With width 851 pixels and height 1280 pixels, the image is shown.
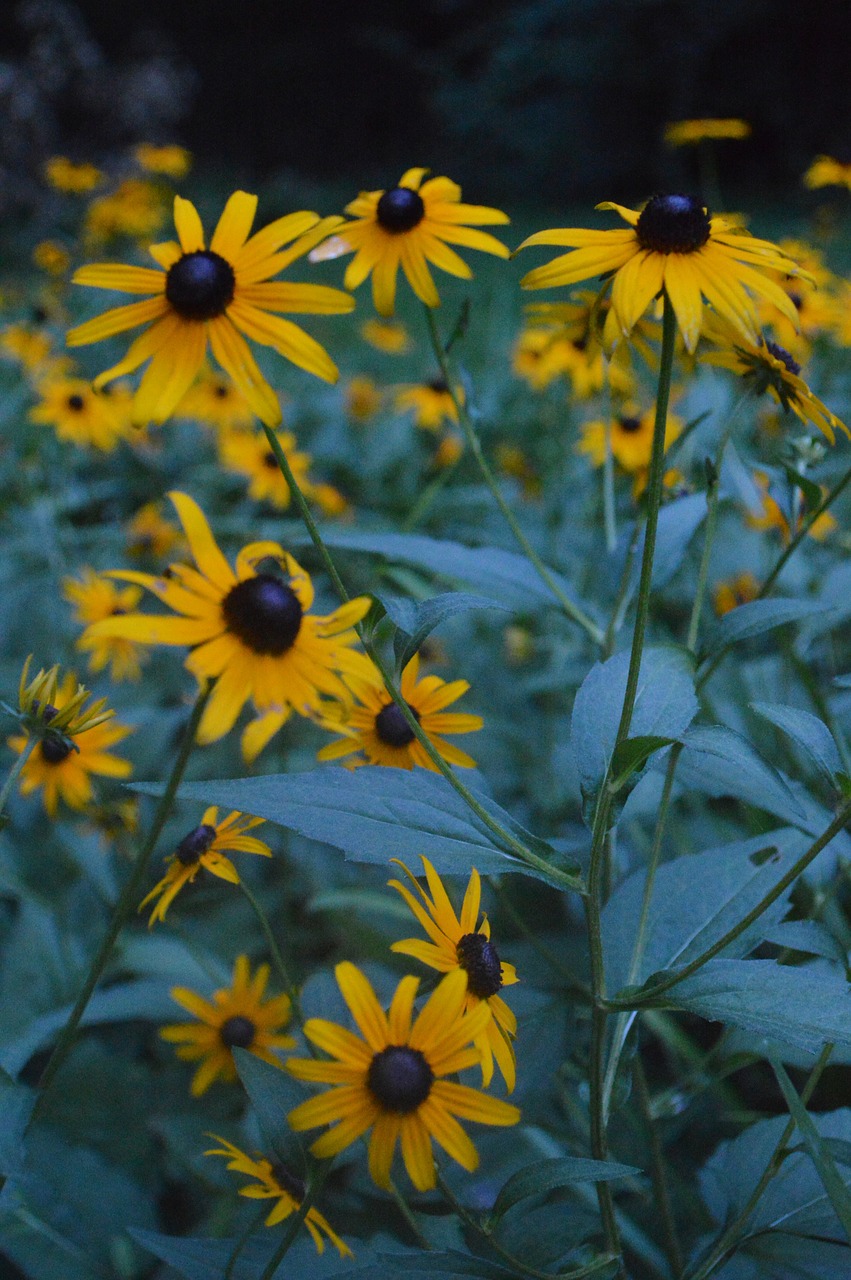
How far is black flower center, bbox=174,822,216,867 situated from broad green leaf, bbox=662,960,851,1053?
1.19 ft

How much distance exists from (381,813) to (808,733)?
310mm

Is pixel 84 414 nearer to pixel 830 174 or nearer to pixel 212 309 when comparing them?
pixel 830 174

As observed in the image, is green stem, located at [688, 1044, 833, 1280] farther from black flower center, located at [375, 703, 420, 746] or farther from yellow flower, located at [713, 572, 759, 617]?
yellow flower, located at [713, 572, 759, 617]

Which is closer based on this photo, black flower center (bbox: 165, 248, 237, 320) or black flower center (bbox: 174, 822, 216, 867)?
black flower center (bbox: 165, 248, 237, 320)

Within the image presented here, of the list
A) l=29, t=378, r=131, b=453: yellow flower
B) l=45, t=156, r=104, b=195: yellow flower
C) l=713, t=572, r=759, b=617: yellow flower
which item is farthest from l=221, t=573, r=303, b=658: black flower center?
l=45, t=156, r=104, b=195: yellow flower

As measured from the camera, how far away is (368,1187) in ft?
3.23

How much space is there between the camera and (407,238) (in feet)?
3.02

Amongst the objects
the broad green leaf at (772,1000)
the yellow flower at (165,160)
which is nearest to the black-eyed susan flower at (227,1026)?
the broad green leaf at (772,1000)

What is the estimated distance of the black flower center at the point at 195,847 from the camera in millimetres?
818

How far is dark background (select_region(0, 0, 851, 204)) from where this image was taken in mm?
10188

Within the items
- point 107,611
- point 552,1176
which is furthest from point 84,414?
point 552,1176

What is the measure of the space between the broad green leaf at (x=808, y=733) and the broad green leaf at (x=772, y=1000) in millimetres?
136

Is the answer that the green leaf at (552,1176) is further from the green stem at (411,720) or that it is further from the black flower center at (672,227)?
the black flower center at (672,227)

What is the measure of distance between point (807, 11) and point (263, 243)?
38.5 feet
